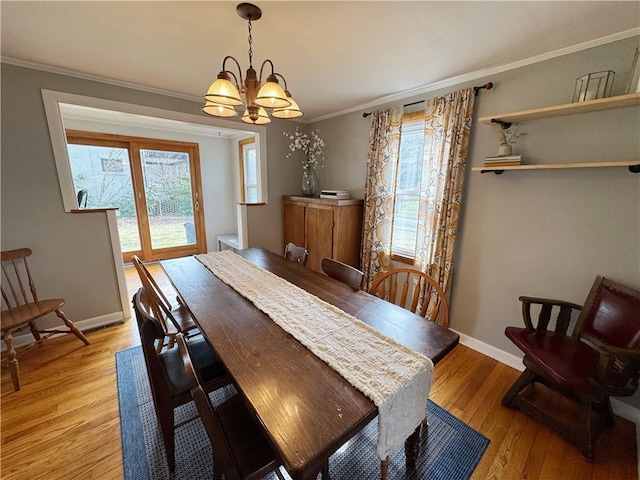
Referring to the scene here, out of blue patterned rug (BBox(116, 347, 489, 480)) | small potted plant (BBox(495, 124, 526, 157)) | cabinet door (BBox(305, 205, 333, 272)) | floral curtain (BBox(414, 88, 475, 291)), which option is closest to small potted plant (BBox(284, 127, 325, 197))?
cabinet door (BBox(305, 205, 333, 272))

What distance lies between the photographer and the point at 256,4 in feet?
4.11

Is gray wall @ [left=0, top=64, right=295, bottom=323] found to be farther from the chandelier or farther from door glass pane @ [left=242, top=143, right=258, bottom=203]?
door glass pane @ [left=242, top=143, right=258, bottom=203]

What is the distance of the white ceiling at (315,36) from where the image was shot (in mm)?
1286

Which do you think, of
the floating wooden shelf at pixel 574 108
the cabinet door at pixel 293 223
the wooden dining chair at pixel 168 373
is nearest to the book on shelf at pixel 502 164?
the floating wooden shelf at pixel 574 108

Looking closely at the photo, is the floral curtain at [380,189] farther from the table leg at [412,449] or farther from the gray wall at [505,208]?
the table leg at [412,449]

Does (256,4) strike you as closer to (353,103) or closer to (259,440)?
(353,103)

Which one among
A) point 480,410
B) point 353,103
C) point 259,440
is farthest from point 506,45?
point 259,440

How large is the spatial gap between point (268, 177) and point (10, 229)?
2.36m

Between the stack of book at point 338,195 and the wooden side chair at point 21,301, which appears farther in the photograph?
the stack of book at point 338,195

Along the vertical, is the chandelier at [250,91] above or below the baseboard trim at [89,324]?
above

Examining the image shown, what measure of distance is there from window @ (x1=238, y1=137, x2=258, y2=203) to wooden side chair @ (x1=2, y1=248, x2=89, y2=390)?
2928mm

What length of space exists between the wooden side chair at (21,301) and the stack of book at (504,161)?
352 centimetres

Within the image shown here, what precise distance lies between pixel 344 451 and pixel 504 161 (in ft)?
6.96

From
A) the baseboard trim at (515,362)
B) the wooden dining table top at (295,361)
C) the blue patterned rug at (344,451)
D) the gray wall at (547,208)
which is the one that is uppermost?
the gray wall at (547,208)
